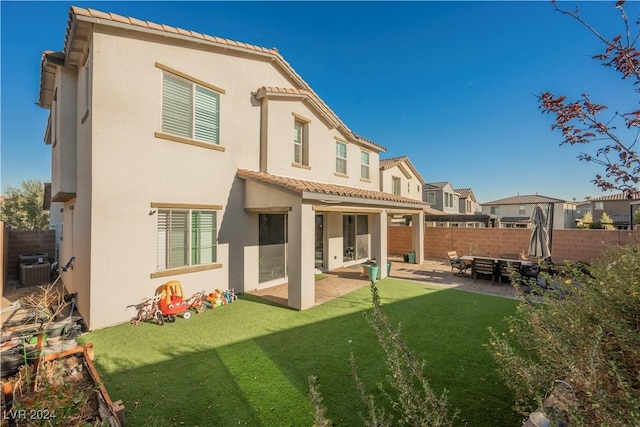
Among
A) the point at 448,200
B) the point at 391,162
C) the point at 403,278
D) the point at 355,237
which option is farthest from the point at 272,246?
the point at 448,200

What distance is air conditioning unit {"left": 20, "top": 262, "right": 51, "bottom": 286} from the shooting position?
12492 mm

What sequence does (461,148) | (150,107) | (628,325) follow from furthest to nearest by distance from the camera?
(461,148) → (150,107) → (628,325)

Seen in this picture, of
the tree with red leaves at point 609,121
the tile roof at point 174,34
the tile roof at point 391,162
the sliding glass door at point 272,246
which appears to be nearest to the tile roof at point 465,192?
the tile roof at point 391,162

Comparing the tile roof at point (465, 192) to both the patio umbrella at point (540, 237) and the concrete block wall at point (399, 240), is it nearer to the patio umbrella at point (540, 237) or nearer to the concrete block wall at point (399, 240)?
the concrete block wall at point (399, 240)

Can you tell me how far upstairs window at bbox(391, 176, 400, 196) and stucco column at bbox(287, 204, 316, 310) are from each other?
1855 centimetres

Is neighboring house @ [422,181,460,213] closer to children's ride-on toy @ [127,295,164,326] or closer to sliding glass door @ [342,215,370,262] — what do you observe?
sliding glass door @ [342,215,370,262]

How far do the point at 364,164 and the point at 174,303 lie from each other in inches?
560

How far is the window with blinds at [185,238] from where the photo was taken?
8586mm

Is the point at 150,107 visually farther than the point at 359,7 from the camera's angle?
No

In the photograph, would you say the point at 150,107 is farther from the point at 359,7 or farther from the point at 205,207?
the point at 359,7

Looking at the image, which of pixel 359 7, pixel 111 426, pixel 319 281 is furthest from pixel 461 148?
pixel 111 426

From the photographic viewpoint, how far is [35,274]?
12734mm

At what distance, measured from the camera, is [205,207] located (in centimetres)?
947

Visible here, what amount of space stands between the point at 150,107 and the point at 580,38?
10764 millimetres
